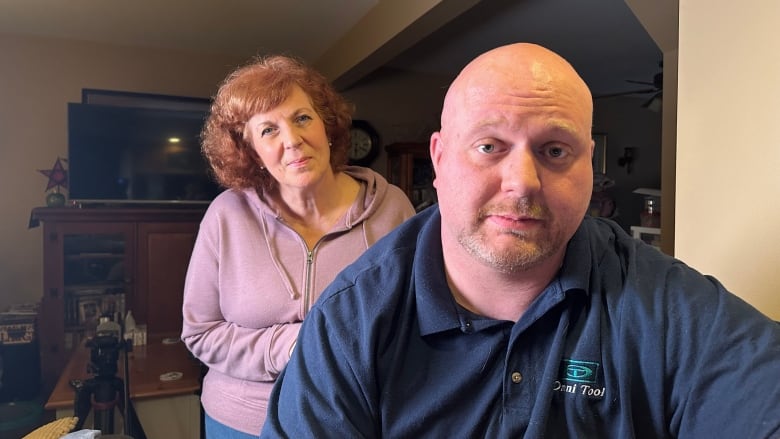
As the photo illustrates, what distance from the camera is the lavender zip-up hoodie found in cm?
109

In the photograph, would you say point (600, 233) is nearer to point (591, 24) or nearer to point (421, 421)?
point (421, 421)

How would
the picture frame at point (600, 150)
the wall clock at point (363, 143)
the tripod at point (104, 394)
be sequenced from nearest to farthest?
the tripod at point (104, 394) → the wall clock at point (363, 143) → the picture frame at point (600, 150)

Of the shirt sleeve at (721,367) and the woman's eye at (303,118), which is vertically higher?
the woman's eye at (303,118)

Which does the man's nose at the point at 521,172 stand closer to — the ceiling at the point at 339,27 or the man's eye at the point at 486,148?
the man's eye at the point at 486,148

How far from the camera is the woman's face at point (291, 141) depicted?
115 cm

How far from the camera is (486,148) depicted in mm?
702

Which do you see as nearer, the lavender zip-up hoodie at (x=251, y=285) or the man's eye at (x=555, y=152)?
the man's eye at (x=555, y=152)

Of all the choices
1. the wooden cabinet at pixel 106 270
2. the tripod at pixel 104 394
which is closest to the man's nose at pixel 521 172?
the tripod at pixel 104 394

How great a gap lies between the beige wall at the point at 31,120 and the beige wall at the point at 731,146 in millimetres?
3671

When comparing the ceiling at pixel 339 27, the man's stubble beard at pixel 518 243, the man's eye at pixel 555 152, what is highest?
the ceiling at pixel 339 27

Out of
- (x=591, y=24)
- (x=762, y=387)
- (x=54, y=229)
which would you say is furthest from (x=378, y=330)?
(x=54, y=229)

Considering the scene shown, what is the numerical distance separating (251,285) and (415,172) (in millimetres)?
2978

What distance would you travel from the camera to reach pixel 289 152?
3.77ft

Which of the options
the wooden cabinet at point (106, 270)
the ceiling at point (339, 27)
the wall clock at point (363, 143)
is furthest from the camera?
the wall clock at point (363, 143)
